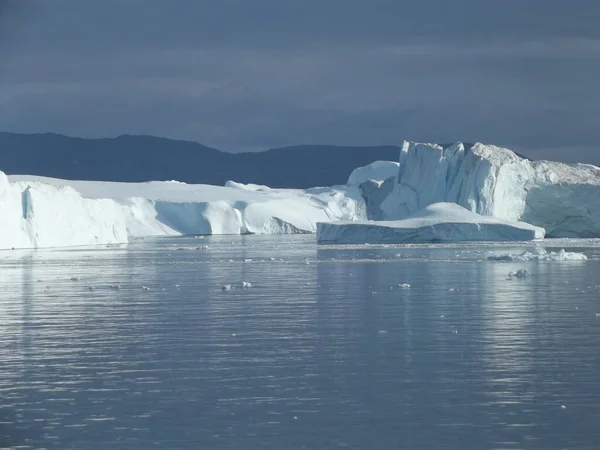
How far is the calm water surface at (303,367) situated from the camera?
675 centimetres

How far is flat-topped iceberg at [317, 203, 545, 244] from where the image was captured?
37625mm

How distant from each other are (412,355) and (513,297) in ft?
20.6

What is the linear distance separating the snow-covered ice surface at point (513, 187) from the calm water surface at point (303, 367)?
23365 mm

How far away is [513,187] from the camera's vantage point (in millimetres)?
42188

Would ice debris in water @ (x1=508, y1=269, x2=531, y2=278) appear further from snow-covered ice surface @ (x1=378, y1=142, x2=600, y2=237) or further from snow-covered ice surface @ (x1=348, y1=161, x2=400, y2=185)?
snow-covered ice surface @ (x1=348, y1=161, x2=400, y2=185)

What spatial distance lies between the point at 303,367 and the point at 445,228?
29556mm

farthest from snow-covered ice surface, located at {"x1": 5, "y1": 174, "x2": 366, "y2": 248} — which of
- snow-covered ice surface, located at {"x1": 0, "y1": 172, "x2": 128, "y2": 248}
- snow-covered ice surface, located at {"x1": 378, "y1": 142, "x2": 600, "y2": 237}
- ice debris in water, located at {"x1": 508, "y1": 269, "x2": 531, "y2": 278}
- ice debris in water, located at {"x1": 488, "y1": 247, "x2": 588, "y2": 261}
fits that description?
ice debris in water, located at {"x1": 508, "y1": 269, "x2": 531, "y2": 278}

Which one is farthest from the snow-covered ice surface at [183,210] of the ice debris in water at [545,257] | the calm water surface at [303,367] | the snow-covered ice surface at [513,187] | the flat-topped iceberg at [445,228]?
the calm water surface at [303,367]

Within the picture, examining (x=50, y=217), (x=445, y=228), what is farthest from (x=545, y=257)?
(x=50, y=217)

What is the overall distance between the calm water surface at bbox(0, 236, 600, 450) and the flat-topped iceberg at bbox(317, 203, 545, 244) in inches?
754

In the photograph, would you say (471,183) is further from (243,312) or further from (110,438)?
(110,438)

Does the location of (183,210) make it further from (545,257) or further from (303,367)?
(303,367)

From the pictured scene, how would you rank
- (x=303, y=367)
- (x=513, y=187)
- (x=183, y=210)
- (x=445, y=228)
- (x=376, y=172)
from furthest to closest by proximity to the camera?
1. (x=376, y=172)
2. (x=183, y=210)
3. (x=513, y=187)
4. (x=445, y=228)
5. (x=303, y=367)

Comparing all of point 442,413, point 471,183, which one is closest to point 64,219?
point 471,183
